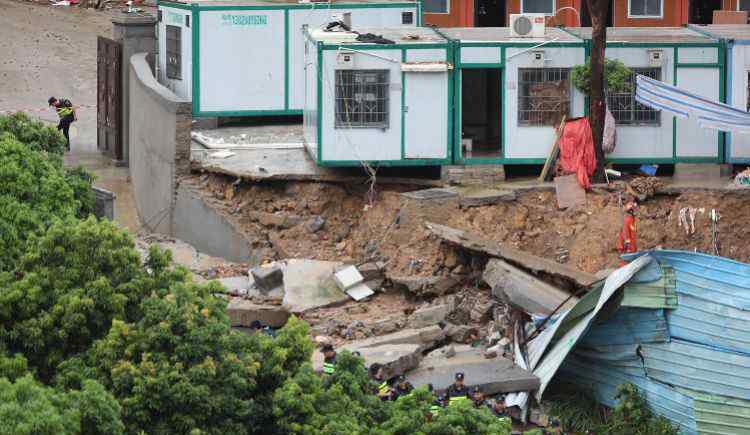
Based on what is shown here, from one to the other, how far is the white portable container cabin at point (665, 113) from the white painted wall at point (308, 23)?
18.1 ft

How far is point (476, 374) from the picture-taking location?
24.3 metres

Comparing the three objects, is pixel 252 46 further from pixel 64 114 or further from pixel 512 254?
pixel 512 254

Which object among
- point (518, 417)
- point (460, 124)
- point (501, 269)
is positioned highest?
point (460, 124)

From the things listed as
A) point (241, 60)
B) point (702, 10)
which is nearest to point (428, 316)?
point (241, 60)

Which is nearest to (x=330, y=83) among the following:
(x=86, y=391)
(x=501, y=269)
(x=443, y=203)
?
(x=443, y=203)

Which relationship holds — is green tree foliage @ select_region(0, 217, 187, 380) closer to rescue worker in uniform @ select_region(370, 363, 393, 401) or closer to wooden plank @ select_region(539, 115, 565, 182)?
rescue worker in uniform @ select_region(370, 363, 393, 401)

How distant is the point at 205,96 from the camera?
111 ft

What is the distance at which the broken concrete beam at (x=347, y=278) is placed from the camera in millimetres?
26969

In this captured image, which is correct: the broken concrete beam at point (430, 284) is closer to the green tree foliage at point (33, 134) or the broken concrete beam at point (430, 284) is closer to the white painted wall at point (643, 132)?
the white painted wall at point (643, 132)

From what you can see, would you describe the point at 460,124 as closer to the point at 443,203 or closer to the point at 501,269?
the point at 443,203

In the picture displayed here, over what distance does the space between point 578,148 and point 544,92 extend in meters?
1.04

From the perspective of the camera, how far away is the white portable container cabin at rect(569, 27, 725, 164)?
29359 millimetres

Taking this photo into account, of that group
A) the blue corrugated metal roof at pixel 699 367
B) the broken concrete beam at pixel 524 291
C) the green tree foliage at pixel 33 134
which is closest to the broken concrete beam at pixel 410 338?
the broken concrete beam at pixel 524 291

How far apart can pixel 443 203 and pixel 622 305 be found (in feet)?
14.5
